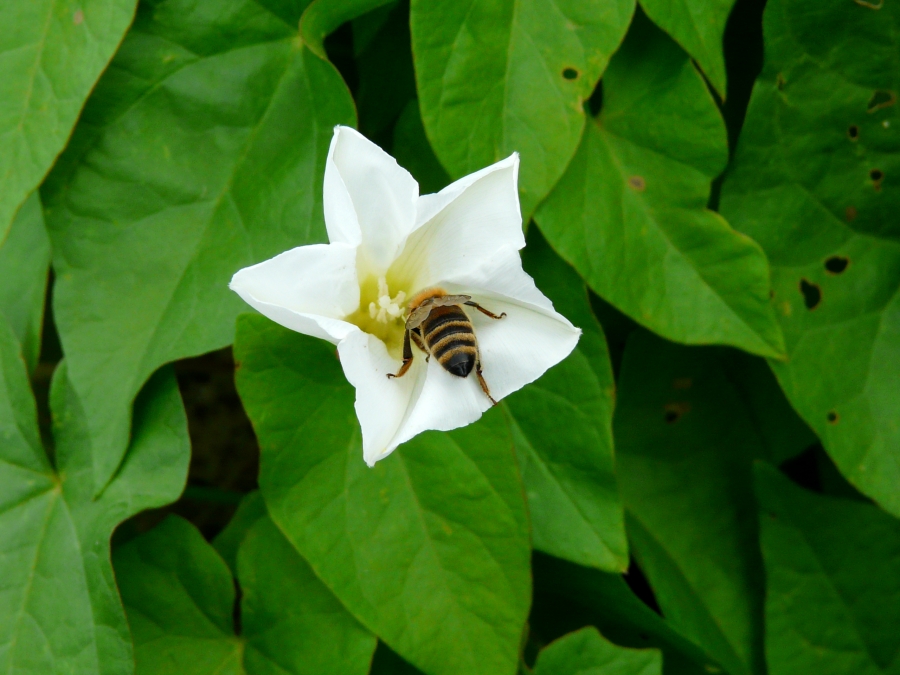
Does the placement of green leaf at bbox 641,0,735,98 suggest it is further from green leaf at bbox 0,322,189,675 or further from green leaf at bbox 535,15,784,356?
green leaf at bbox 0,322,189,675

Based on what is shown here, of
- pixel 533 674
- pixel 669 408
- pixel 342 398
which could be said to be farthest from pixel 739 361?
pixel 342 398

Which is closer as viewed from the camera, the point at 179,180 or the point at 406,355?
the point at 406,355

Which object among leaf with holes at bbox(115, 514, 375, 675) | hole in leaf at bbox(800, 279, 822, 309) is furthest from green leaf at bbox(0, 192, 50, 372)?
hole in leaf at bbox(800, 279, 822, 309)

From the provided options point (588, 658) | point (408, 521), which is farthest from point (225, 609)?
point (588, 658)


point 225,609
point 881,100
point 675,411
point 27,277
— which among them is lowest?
point 225,609

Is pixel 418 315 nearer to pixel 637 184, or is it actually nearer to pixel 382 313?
pixel 382 313

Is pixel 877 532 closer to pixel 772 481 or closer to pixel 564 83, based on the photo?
pixel 772 481
